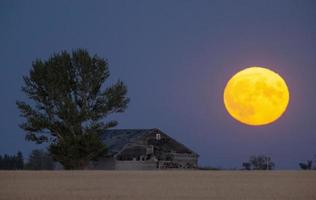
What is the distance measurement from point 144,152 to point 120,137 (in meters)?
4.01

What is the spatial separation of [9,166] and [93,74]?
64.5 feet

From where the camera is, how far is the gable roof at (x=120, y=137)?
57.7 metres

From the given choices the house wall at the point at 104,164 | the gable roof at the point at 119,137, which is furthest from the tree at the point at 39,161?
the house wall at the point at 104,164

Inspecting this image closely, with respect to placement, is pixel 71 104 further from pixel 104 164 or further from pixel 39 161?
pixel 39 161

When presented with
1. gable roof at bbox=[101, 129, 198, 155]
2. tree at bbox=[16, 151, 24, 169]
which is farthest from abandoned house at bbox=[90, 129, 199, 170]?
tree at bbox=[16, 151, 24, 169]

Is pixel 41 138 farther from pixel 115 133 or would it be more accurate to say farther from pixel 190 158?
pixel 190 158

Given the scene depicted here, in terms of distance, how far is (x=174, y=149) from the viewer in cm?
6156

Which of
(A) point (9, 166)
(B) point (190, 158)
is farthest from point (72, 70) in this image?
(A) point (9, 166)

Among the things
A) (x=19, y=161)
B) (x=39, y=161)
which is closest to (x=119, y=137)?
(x=19, y=161)

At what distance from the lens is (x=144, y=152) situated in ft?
191

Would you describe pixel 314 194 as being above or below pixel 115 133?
below

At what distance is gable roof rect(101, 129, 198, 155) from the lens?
5772 centimetres

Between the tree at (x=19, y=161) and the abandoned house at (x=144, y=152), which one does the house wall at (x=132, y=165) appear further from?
the tree at (x=19, y=161)

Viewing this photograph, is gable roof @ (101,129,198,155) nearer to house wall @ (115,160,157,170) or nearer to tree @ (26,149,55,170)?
house wall @ (115,160,157,170)
